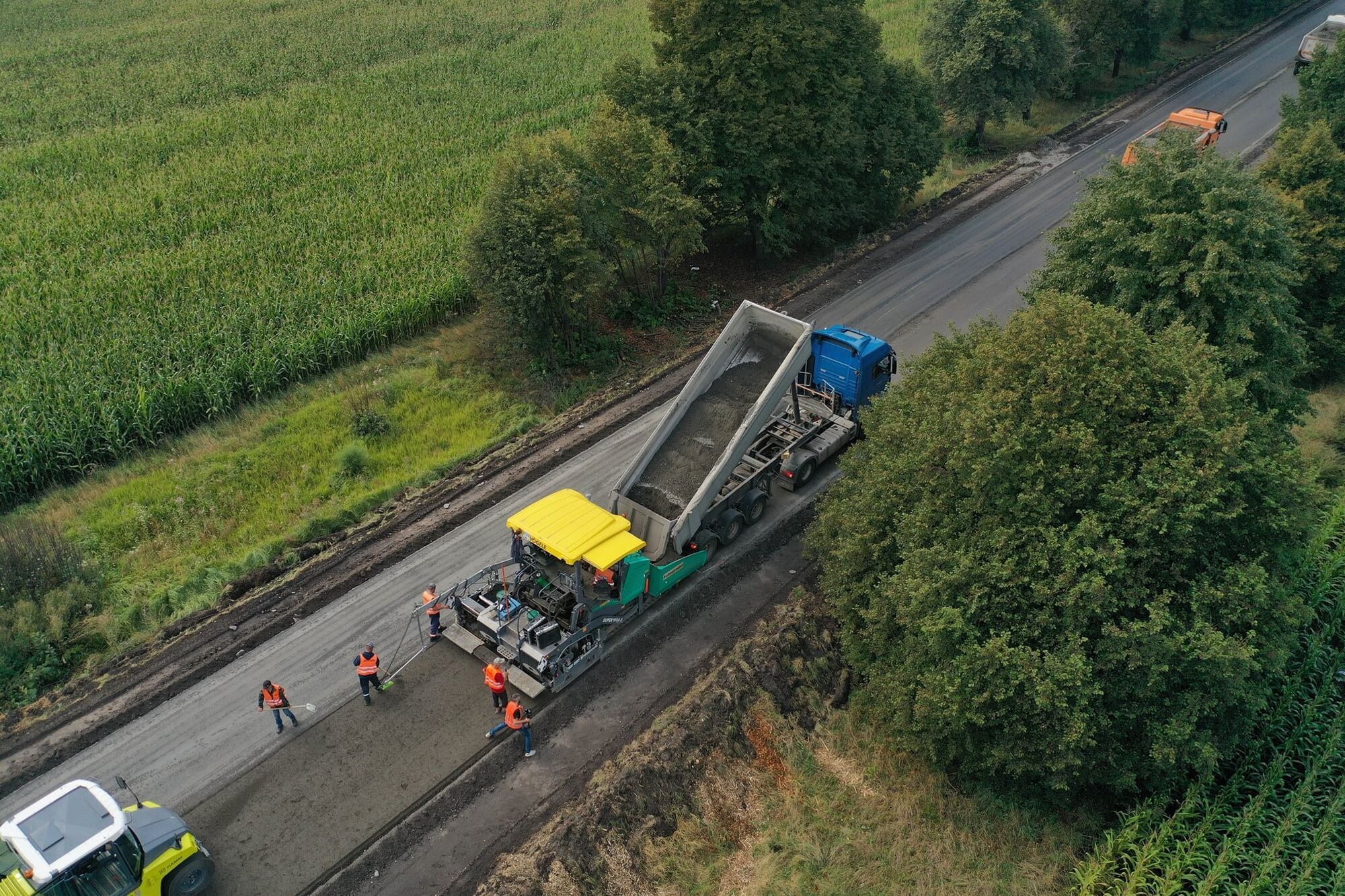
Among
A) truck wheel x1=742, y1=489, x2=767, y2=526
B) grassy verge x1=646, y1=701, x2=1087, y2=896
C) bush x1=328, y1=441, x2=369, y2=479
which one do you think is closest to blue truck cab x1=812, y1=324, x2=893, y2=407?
truck wheel x1=742, y1=489, x2=767, y2=526

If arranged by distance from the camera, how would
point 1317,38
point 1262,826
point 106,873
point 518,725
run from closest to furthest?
1. point 106,873
2. point 1262,826
3. point 518,725
4. point 1317,38

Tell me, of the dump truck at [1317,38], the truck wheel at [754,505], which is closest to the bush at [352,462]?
the truck wheel at [754,505]

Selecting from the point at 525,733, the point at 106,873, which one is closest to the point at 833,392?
the point at 525,733

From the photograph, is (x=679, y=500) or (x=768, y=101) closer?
(x=679, y=500)

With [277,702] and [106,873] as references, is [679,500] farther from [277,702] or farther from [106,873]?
[106,873]

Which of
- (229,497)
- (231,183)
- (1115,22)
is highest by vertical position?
(231,183)

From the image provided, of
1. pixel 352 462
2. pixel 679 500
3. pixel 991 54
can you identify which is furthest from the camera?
pixel 991 54

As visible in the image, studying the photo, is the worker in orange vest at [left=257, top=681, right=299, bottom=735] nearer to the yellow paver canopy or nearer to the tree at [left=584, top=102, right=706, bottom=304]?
the yellow paver canopy

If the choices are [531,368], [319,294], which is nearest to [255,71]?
[319,294]
